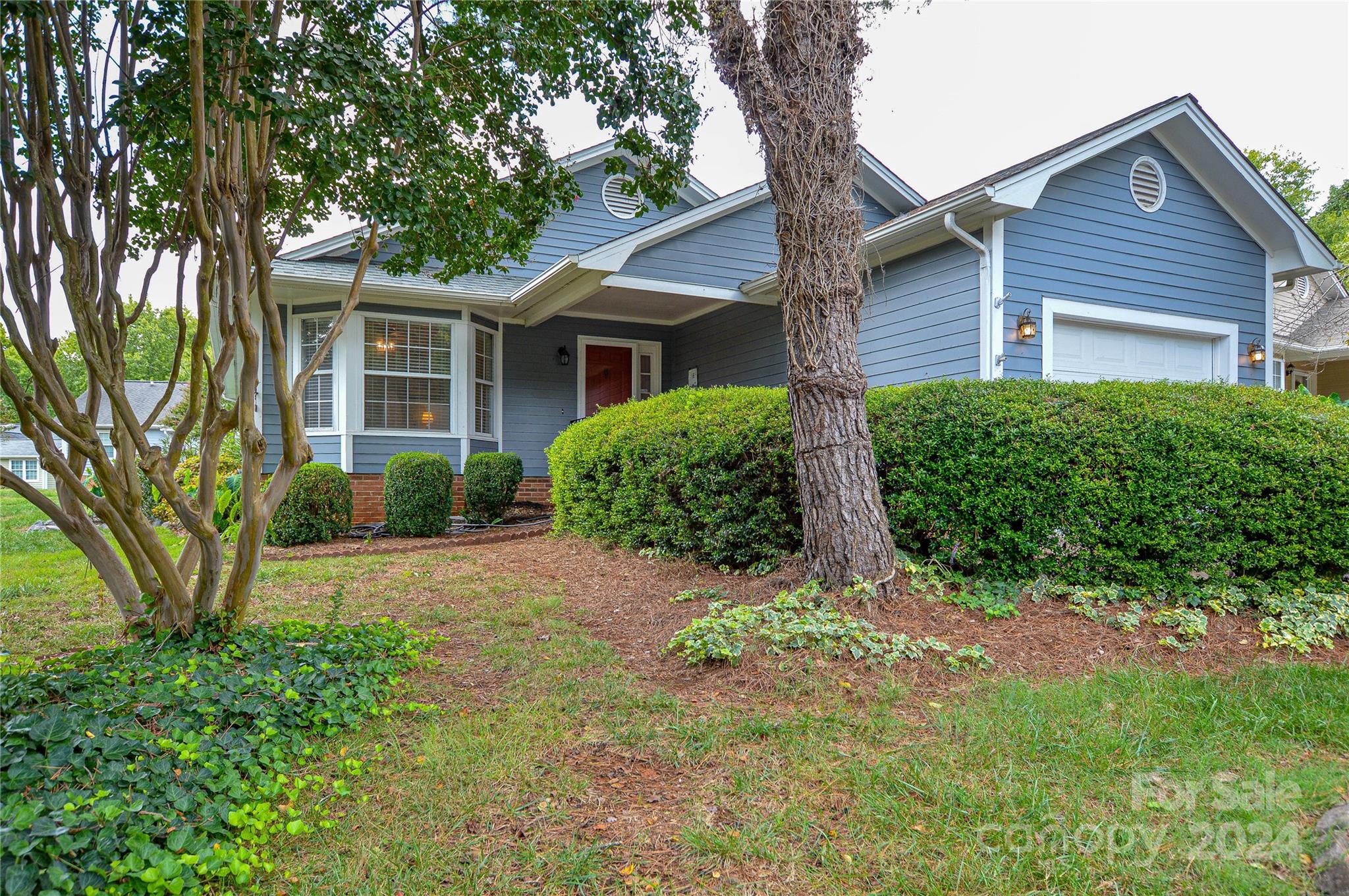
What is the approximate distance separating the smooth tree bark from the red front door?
7436 millimetres

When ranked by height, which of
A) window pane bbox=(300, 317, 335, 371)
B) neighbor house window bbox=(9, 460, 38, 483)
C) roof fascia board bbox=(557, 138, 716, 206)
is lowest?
neighbor house window bbox=(9, 460, 38, 483)

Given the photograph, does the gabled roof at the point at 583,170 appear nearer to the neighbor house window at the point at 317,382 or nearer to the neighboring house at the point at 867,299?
the neighboring house at the point at 867,299

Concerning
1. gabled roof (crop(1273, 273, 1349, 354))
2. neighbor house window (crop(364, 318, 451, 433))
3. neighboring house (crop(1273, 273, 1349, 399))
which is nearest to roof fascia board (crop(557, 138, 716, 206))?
neighbor house window (crop(364, 318, 451, 433))

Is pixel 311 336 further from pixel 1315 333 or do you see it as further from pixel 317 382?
pixel 1315 333

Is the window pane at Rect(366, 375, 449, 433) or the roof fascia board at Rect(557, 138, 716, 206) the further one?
the roof fascia board at Rect(557, 138, 716, 206)

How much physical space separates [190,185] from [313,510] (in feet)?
19.0

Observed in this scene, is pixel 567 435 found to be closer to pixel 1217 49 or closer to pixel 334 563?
pixel 334 563

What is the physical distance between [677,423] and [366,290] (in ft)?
18.8

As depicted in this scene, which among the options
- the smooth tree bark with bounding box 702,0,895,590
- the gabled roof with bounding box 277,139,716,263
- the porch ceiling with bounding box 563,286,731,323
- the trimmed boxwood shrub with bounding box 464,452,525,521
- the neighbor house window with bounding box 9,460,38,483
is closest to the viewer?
the smooth tree bark with bounding box 702,0,895,590

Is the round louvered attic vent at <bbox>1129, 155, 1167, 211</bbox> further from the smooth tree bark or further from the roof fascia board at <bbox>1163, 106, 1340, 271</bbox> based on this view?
the smooth tree bark

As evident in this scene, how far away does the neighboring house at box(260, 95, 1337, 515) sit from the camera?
700cm

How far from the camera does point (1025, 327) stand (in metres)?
6.79

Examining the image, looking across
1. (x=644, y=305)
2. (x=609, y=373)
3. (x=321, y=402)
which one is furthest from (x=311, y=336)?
(x=644, y=305)

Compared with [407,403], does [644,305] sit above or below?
above
